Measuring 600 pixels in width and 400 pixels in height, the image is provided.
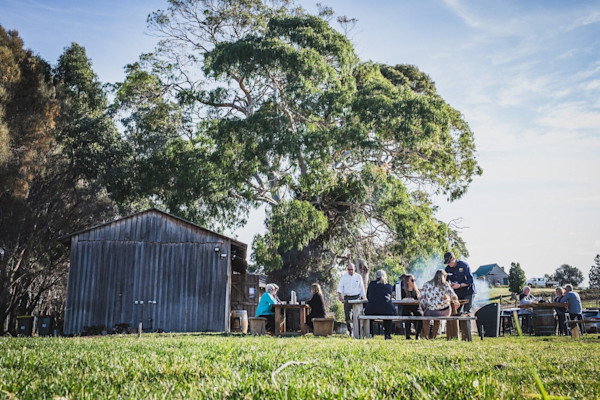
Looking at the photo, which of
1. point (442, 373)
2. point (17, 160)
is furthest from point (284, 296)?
point (442, 373)

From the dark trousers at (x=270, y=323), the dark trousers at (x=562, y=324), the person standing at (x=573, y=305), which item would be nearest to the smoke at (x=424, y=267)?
the dark trousers at (x=562, y=324)

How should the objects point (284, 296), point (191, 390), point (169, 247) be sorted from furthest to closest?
point (284, 296), point (169, 247), point (191, 390)

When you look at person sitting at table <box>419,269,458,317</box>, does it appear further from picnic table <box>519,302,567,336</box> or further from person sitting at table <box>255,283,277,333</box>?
picnic table <box>519,302,567,336</box>

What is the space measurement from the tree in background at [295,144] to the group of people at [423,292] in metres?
8.98

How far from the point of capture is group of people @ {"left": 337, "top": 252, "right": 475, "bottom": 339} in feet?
36.2

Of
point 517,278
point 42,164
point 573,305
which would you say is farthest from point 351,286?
point 517,278

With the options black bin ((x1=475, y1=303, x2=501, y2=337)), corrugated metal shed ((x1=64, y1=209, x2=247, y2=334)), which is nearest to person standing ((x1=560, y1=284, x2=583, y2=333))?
black bin ((x1=475, y1=303, x2=501, y2=337))

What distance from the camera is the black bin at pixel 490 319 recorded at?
13664mm

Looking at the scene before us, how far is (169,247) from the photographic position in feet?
70.8

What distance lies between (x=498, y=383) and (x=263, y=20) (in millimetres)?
27843

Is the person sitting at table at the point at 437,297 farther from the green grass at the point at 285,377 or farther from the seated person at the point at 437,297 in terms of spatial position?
the green grass at the point at 285,377

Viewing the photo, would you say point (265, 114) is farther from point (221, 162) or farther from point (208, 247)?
point (208, 247)

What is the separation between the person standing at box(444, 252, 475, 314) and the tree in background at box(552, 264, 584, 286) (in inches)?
2704

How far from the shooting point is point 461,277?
13094mm
